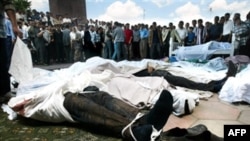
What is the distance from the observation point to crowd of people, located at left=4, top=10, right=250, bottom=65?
19.0ft

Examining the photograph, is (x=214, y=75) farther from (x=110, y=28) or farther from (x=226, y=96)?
(x=110, y=28)

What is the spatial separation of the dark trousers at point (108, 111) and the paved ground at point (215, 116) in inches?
14.7

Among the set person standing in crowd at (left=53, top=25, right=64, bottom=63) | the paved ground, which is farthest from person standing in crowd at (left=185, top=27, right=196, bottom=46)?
the paved ground

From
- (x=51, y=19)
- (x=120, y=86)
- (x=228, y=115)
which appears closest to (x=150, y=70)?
(x=120, y=86)

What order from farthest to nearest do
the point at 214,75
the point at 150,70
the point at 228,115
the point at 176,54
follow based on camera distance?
the point at 176,54
the point at 214,75
the point at 150,70
the point at 228,115

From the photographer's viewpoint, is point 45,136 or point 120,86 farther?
point 120,86

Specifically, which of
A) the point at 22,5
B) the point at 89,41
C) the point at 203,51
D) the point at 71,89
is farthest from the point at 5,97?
the point at 22,5

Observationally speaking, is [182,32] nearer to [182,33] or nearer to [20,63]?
[182,33]

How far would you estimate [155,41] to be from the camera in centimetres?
670

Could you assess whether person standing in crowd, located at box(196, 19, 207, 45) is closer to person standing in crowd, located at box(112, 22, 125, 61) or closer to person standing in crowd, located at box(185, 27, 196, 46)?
person standing in crowd, located at box(185, 27, 196, 46)

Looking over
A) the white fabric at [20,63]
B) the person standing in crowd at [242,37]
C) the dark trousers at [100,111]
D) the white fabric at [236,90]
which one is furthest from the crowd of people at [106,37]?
the dark trousers at [100,111]

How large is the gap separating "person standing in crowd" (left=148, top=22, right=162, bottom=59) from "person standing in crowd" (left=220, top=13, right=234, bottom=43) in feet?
6.02

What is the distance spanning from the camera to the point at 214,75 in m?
3.19

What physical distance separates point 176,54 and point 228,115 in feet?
9.79
